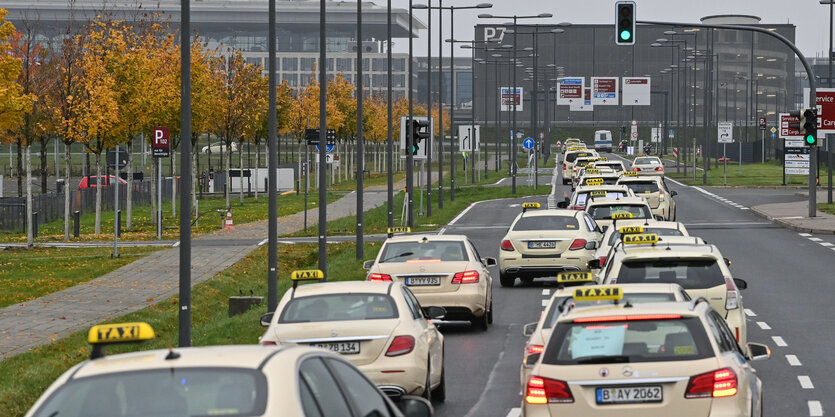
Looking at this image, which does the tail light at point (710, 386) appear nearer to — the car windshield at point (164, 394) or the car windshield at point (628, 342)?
the car windshield at point (628, 342)

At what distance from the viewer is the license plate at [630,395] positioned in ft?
32.8

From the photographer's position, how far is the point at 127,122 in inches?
2010

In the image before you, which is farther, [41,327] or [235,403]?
[41,327]

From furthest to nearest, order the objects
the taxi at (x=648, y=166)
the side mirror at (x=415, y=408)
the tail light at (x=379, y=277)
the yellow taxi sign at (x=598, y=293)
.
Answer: the taxi at (x=648, y=166) → the tail light at (x=379, y=277) → the yellow taxi sign at (x=598, y=293) → the side mirror at (x=415, y=408)

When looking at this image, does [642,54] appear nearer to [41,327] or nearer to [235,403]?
[41,327]

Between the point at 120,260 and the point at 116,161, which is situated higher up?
the point at 116,161

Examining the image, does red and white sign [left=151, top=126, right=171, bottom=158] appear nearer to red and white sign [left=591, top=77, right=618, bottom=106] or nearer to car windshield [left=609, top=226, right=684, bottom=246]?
car windshield [left=609, top=226, right=684, bottom=246]

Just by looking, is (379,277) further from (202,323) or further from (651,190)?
(651,190)

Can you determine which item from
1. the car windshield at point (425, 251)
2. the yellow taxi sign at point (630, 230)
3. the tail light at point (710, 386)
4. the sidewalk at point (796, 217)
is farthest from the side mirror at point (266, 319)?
the sidewalk at point (796, 217)

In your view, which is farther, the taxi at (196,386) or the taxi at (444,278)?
the taxi at (444,278)

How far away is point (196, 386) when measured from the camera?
6.36 m

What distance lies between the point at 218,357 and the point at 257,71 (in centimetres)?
6937

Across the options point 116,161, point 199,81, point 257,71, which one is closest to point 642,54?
point 257,71

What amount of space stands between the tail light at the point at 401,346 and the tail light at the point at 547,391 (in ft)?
11.9
